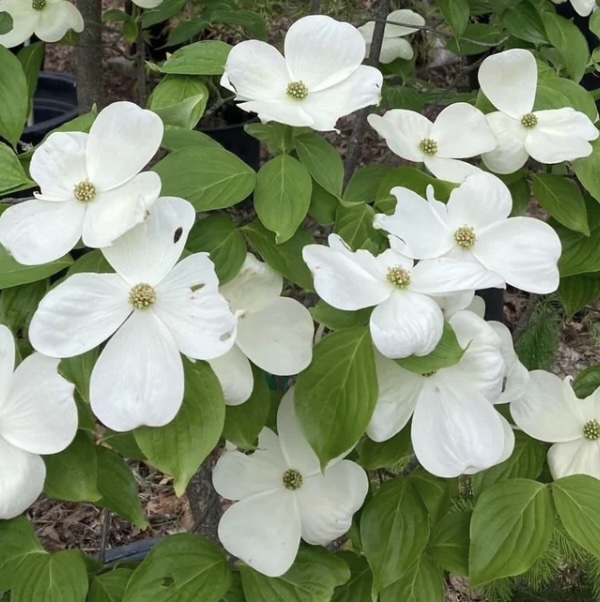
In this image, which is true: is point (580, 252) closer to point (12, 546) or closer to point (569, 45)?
point (569, 45)

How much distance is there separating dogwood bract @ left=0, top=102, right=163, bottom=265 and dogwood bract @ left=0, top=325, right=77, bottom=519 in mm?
66

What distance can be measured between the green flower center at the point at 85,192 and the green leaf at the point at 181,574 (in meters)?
0.25

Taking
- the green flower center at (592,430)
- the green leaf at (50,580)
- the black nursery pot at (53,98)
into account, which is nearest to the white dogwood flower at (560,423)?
the green flower center at (592,430)

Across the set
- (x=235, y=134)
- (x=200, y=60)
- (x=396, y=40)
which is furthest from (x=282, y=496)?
(x=235, y=134)

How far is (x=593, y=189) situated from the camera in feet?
1.93

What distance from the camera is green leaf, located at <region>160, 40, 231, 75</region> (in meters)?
0.60

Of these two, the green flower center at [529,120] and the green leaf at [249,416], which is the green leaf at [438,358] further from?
the green flower center at [529,120]

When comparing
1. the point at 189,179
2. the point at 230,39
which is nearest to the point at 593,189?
the point at 189,179

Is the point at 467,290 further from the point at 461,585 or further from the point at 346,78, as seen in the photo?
the point at 461,585

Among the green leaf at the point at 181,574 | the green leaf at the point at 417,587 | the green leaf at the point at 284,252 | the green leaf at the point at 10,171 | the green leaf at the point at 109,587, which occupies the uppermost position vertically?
the green leaf at the point at 10,171

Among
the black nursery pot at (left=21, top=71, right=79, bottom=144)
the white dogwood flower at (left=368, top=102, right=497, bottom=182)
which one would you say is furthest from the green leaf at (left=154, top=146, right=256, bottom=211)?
the black nursery pot at (left=21, top=71, right=79, bottom=144)

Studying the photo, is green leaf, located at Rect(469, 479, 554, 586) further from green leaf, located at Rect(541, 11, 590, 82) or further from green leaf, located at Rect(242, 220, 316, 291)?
green leaf, located at Rect(541, 11, 590, 82)

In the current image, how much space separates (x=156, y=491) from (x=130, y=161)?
48.9 inches

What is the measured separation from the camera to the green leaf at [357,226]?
530 mm
